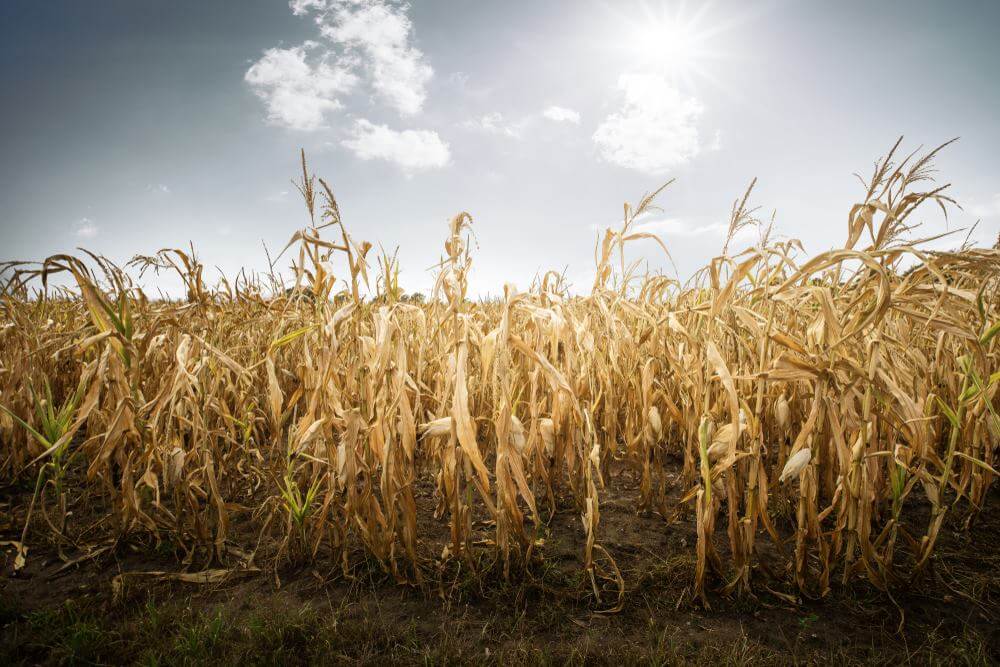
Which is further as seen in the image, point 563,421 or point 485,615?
point 563,421

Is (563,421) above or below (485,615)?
above

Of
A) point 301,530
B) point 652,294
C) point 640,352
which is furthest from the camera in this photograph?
point 652,294

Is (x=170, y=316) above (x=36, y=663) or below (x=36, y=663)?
above

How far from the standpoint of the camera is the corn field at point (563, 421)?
4.33 feet

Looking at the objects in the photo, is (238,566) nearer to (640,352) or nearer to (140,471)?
(140,471)

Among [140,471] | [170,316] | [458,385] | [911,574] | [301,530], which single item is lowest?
[911,574]

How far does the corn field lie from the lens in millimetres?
1318

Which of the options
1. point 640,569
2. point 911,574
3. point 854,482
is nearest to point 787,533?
point 911,574

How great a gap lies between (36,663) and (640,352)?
2332mm

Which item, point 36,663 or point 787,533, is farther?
point 787,533

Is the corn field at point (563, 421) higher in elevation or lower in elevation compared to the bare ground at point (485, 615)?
higher

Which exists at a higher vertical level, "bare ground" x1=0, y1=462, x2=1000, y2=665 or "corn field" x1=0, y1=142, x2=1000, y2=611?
"corn field" x1=0, y1=142, x2=1000, y2=611

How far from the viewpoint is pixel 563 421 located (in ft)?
6.00

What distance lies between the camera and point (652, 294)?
7.55ft
